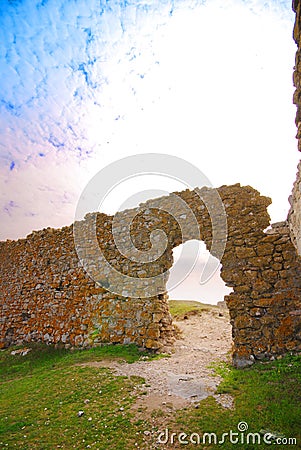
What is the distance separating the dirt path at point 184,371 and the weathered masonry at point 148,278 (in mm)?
966

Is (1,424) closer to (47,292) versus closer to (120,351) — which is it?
(120,351)

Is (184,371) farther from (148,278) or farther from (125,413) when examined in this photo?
(148,278)

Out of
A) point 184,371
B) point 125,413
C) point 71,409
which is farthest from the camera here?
point 184,371

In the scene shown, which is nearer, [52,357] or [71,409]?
[71,409]

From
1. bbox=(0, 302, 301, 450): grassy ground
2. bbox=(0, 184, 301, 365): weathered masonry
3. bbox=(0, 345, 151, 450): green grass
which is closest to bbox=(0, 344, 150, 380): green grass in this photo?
bbox=(0, 345, 151, 450): green grass

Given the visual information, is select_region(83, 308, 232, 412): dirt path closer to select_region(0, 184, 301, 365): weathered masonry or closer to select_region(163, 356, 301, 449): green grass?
select_region(163, 356, 301, 449): green grass

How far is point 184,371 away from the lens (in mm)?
6852

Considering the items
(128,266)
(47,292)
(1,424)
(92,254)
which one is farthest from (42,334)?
(1,424)

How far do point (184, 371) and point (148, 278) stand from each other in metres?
3.35

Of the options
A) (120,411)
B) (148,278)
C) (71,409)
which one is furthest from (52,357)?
(120,411)

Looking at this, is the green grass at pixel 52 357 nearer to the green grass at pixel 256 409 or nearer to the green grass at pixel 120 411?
the green grass at pixel 120 411

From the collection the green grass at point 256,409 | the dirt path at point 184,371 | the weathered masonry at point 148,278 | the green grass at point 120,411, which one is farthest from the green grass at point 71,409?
the weathered masonry at point 148,278

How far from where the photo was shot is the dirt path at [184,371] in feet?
17.1

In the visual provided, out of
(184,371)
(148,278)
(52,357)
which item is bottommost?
(52,357)
